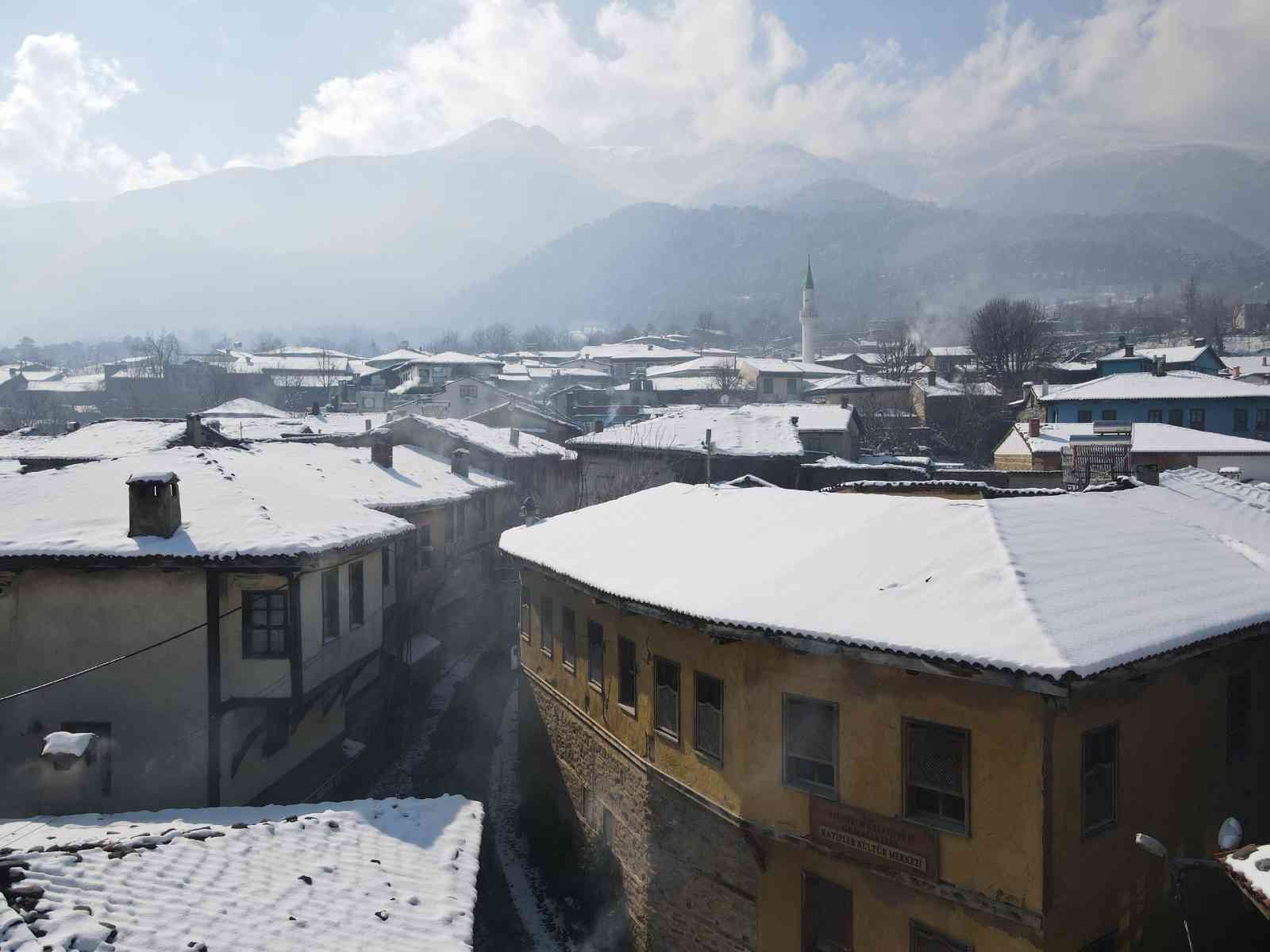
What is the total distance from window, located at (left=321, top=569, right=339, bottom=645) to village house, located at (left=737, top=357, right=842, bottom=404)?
58.2 metres

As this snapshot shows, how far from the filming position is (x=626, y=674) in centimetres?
1441

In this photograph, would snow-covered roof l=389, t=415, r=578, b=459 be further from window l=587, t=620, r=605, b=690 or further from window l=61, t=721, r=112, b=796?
window l=61, t=721, r=112, b=796

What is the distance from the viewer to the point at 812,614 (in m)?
10.2

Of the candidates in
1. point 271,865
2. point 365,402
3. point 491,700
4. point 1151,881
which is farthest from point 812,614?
point 365,402

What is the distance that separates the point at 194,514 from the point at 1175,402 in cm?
4858

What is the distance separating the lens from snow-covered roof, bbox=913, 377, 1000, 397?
215 feet

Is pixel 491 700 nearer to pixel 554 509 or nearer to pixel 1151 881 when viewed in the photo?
pixel 554 509

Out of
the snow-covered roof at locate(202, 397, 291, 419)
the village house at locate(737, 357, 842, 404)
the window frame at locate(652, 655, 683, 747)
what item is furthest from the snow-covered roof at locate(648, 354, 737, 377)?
the window frame at locate(652, 655, 683, 747)

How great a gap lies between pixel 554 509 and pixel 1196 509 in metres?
25.8

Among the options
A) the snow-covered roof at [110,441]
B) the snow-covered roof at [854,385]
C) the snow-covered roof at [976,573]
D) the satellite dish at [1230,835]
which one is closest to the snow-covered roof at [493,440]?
the snow-covered roof at [110,441]

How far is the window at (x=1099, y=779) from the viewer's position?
917 cm

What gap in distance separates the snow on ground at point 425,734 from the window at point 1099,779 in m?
13.5

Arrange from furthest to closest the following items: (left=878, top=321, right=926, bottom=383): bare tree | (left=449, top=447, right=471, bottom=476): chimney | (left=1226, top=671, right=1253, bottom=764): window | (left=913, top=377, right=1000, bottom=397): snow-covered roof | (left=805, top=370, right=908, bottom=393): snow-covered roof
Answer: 1. (left=878, top=321, right=926, bottom=383): bare tree
2. (left=805, top=370, right=908, bottom=393): snow-covered roof
3. (left=913, top=377, right=1000, bottom=397): snow-covered roof
4. (left=449, top=447, right=471, bottom=476): chimney
5. (left=1226, top=671, right=1253, bottom=764): window

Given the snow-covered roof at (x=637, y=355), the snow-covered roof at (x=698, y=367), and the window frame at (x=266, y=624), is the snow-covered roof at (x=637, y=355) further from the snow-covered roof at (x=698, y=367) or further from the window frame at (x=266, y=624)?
the window frame at (x=266, y=624)
